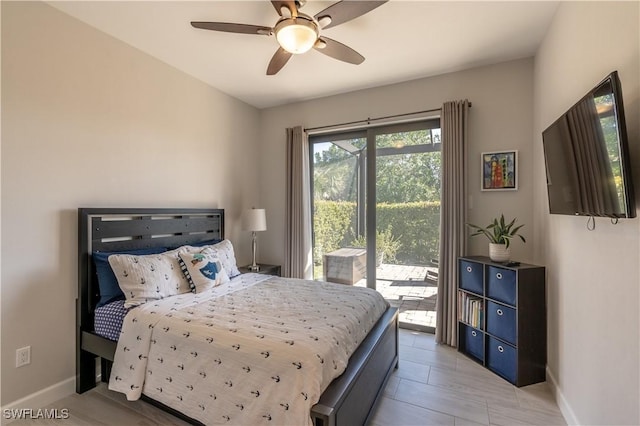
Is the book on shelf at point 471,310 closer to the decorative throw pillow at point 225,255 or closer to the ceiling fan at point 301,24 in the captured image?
the decorative throw pillow at point 225,255

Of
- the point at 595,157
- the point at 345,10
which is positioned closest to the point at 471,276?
the point at 595,157

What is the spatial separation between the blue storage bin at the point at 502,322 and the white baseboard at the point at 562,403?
35 centimetres

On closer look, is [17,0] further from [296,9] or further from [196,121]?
[296,9]

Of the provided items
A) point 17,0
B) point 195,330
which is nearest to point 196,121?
point 17,0

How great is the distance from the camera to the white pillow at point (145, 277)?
6.92ft

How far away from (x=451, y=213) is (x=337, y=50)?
191cm

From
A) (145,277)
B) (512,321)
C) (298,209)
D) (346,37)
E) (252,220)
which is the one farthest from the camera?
(298,209)

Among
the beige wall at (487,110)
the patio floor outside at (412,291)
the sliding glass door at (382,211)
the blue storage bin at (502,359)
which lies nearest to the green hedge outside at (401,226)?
the sliding glass door at (382,211)

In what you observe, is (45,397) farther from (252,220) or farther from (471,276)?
(471,276)

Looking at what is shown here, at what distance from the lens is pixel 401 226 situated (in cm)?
340

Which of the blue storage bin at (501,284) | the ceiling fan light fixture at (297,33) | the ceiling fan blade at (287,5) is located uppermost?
the ceiling fan blade at (287,5)

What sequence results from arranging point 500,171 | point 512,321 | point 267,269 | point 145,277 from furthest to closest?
point 267,269
point 500,171
point 512,321
point 145,277

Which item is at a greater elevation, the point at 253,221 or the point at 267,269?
the point at 253,221

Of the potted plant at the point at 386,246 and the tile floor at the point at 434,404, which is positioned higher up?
the potted plant at the point at 386,246
